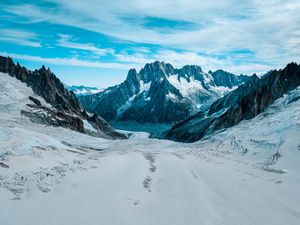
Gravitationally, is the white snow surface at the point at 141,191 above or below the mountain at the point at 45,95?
below

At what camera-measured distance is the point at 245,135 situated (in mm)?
49312

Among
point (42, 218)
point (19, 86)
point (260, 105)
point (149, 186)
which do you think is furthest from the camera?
point (19, 86)

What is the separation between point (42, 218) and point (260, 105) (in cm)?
8260

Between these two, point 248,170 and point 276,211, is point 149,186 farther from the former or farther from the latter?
point 248,170

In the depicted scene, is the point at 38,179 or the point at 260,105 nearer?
the point at 38,179

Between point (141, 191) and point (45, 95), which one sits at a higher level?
point (45, 95)

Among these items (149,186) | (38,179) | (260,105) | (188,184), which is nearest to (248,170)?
(188,184)

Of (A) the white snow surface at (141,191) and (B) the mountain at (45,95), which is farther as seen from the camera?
(B) the mountain at (45,95)

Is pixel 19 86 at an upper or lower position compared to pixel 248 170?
upper

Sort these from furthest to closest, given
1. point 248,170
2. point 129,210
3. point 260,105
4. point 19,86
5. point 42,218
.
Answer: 1. point 19,86
2. point 260,105
3. point 248,170
4. point 129,210
5. point 42,218

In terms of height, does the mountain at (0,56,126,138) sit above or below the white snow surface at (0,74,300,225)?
above

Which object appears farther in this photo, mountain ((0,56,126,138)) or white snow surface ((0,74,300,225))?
mountain ((0,56,126,138))

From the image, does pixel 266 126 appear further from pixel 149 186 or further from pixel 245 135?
pixel 149 186

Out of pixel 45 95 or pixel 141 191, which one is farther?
pixel 45 95
